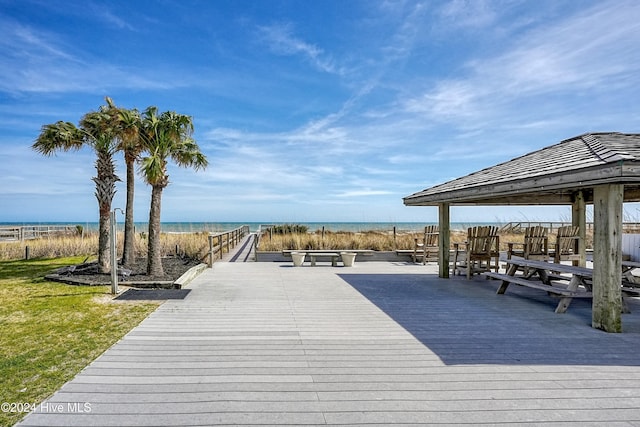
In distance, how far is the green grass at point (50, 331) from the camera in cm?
292

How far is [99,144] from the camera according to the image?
8836mm

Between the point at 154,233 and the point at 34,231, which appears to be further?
the point at 34,231

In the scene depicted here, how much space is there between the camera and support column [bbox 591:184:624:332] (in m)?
4.25

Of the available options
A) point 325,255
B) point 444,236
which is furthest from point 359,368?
point 325,255

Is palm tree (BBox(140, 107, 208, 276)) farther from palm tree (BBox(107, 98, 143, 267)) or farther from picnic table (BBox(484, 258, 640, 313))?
picnic table (BBox(484, 258, 640, 313))

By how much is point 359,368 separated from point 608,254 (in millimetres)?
Answer: 3228

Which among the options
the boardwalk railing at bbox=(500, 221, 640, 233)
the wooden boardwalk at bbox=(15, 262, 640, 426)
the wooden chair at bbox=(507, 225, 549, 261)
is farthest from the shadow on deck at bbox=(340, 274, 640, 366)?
the boardwalk railing at bbox=(500, 221, 640, 233)

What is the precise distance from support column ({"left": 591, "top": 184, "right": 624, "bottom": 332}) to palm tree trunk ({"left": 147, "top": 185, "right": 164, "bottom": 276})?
301 inches

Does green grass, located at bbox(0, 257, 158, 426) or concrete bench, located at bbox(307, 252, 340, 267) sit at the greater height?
concrete bench, located at bbox(307, 252, 340, 267)

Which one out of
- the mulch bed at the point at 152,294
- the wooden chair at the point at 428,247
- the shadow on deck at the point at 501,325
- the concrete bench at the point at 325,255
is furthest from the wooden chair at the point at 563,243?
the mulch bed at the point at 152,294

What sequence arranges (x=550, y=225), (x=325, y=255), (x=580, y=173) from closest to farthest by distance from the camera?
1. (x=580, y=173)
2. (x=325, y=255)
3. (x=550, y=225)

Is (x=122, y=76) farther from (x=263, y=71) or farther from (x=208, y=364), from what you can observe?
(x=208, y=364)

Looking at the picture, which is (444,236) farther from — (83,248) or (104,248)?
(83,248)

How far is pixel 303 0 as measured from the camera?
9.44m
